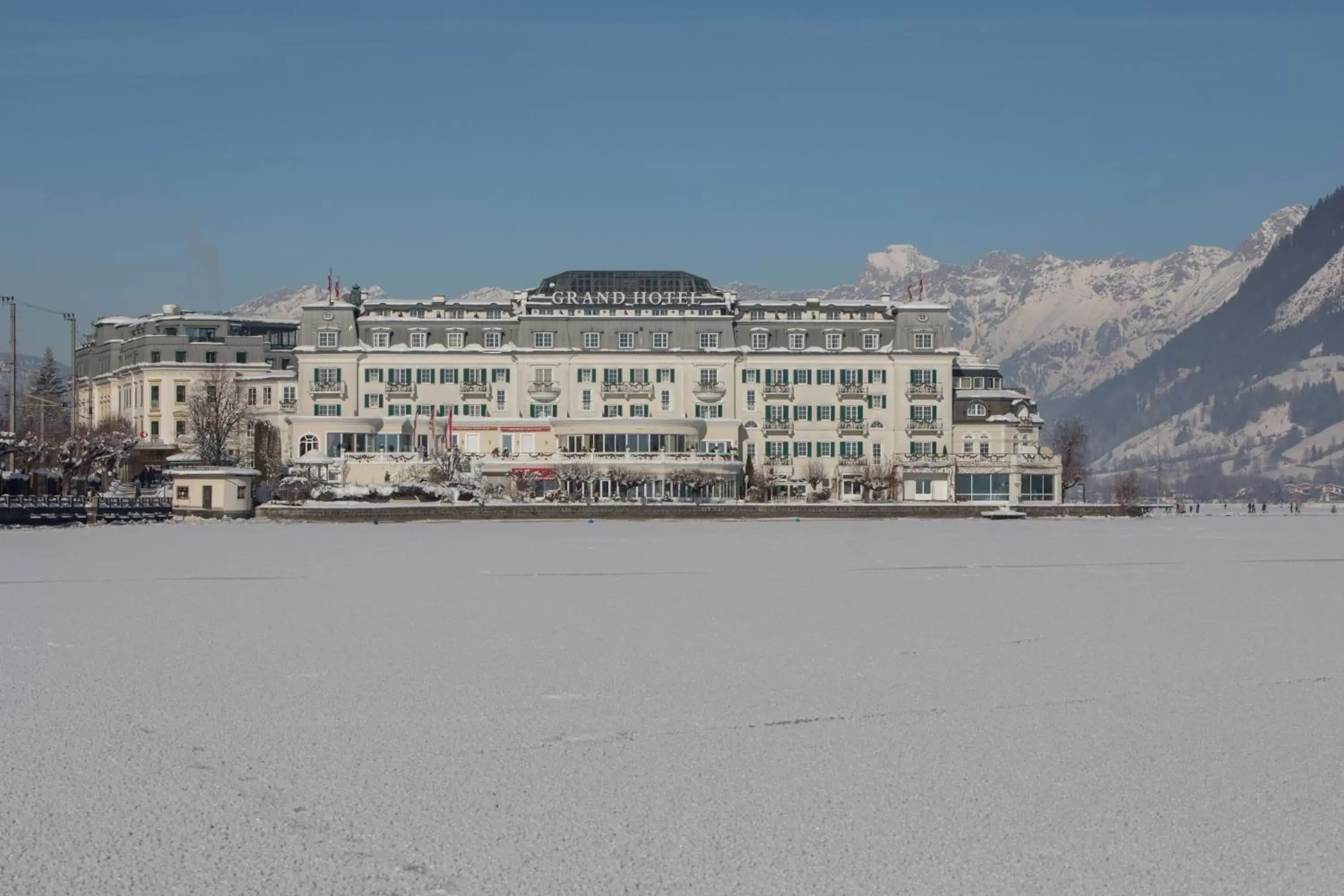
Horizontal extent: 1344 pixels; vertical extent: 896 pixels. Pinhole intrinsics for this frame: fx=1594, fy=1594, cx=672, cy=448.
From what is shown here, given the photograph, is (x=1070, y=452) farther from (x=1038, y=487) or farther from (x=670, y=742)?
(x=670, y=742)

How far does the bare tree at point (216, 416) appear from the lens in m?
111

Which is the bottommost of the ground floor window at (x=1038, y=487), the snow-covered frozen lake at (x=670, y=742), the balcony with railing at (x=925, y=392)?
the snow-covered frozen lake at (x=670, y=742)

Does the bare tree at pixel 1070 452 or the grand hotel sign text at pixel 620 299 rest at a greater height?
the grand hotel sign text at pixel 620 299

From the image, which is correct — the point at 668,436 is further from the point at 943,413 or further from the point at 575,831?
the point at 575,831

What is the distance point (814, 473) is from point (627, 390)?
47.7 ft

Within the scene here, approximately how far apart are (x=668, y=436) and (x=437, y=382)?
696 inches

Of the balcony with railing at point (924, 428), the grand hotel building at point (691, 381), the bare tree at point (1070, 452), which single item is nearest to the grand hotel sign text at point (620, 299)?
the grand hotel building at point (691, 381)

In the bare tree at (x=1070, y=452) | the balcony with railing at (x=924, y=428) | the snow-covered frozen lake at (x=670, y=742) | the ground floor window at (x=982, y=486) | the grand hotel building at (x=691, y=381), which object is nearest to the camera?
the snow-covered frozen lake at (x=670, y=742)

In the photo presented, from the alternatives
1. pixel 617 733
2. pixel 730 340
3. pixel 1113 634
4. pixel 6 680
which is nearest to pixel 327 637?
pixel 6 680

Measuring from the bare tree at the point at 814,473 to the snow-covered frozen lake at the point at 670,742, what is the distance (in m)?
78.5

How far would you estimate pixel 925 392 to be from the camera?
376 feet

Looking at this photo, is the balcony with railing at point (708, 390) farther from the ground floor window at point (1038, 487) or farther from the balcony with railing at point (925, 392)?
the ground floor window at point (1038, 487)

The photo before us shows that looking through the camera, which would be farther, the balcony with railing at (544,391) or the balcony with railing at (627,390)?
the balcony with railing at (627,390)

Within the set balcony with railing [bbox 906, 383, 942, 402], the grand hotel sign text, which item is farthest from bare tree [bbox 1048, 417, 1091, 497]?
the grand hotel sign text
